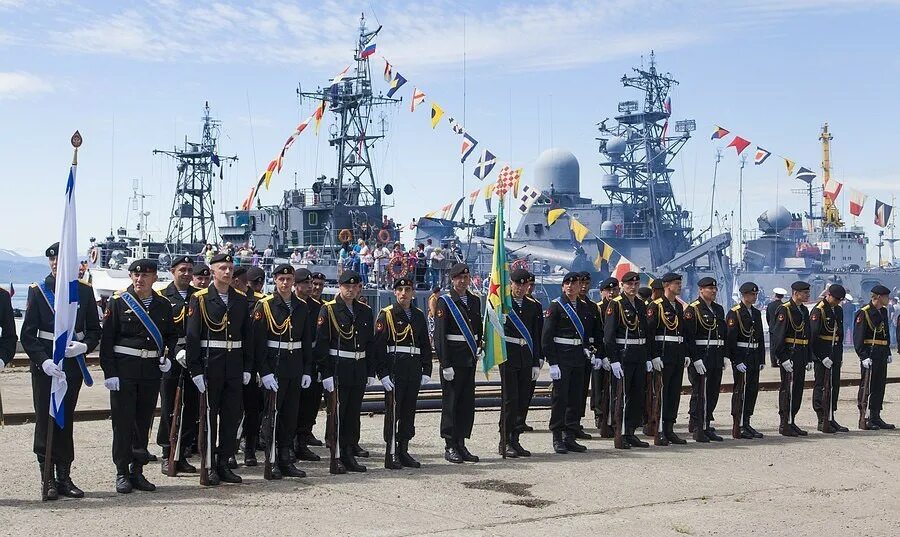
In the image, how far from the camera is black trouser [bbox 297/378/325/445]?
10.9 meters

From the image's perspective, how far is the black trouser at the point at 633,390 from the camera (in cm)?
1169

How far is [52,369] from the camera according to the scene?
8.03 meters

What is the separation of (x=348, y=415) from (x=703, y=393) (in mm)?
4385

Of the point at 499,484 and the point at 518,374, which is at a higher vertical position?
the point at 518,374

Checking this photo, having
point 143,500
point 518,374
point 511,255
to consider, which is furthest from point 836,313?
point 511,255

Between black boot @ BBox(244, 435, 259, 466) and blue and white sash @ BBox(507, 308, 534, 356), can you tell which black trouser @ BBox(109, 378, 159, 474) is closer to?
black boot @ BBox(244, 435, 259, 466)

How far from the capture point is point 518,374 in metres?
11.4

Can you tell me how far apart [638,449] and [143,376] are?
17.6 ft

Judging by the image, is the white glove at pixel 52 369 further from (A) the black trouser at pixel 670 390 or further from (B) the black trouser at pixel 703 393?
(B) the black trouser at pixel 703 393

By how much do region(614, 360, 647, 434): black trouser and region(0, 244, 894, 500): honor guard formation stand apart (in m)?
0.02

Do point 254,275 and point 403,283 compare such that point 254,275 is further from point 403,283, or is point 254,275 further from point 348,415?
point 348,415

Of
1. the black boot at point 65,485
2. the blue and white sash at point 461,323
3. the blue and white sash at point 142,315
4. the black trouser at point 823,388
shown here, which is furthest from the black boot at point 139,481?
the black trouser at point 823,388

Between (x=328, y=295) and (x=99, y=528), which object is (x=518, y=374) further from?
(x=328, y=295)

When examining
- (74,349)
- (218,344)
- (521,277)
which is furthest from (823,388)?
(74,349)
